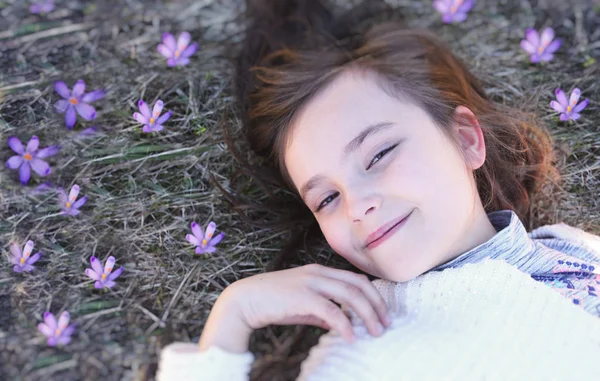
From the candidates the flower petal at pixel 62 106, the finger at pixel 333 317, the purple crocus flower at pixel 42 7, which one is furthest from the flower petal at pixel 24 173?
the finger at pixel 333 317

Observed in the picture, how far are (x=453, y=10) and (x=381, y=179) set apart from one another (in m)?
1.26

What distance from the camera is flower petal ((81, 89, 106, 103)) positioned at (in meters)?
2.22

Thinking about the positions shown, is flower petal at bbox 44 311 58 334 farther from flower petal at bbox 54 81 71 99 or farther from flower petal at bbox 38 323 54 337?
flower petal at bbox 54 81 71 99

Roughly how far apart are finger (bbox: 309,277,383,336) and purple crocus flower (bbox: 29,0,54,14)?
1622 millimetres

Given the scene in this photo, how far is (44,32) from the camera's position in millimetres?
2477

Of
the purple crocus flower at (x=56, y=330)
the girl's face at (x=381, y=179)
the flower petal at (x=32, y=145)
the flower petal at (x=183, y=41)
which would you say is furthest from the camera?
the flower petal at (x=183, y=41)

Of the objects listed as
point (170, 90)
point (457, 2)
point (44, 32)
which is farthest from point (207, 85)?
point (457, 2)

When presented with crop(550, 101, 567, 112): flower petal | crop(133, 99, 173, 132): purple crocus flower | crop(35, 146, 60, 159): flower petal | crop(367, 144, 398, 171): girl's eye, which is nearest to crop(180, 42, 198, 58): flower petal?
crop(133, 99, 173, 132): purple crocus flower

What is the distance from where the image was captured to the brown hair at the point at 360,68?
1.89 m

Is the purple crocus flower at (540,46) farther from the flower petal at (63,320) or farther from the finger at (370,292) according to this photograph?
the flower petal at (63,320)

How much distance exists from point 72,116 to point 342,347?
3.89 feet

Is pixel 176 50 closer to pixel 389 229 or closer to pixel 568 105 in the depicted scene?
pixel 389 229

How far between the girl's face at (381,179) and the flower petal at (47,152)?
2.59ft

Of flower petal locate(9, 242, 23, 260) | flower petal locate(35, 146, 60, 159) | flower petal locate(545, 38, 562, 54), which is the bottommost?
flower petal locate(9, 242, 23, 260)
